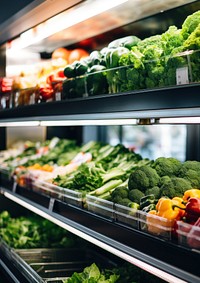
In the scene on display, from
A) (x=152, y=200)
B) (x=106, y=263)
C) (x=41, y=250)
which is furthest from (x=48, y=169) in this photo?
(x=152, y=200)

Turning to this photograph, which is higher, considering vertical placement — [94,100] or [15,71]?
[15,71]

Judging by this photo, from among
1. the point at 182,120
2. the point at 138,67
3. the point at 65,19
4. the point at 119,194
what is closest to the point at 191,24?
the point at 138,67

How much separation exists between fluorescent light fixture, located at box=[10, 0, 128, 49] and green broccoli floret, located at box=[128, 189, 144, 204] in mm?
864

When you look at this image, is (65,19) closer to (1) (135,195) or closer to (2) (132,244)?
(1) (135,195)

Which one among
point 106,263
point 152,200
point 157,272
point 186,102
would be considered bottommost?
point 106,263

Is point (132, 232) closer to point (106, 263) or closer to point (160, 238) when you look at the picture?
point (160, 238)

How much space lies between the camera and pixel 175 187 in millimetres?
2164

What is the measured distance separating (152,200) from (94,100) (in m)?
0.55

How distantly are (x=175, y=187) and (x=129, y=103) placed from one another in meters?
0.40

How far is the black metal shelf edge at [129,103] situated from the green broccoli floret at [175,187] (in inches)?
14.2

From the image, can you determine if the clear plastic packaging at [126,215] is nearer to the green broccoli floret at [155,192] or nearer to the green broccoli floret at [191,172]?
the green broccoli floret at [155,192]

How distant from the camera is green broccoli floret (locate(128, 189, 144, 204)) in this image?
230cm

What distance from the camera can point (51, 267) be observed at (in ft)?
10.7

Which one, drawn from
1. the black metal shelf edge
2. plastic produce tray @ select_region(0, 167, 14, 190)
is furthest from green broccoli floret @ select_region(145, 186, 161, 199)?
plastic produce tray @ select_region(0, 167, 14, 190)
